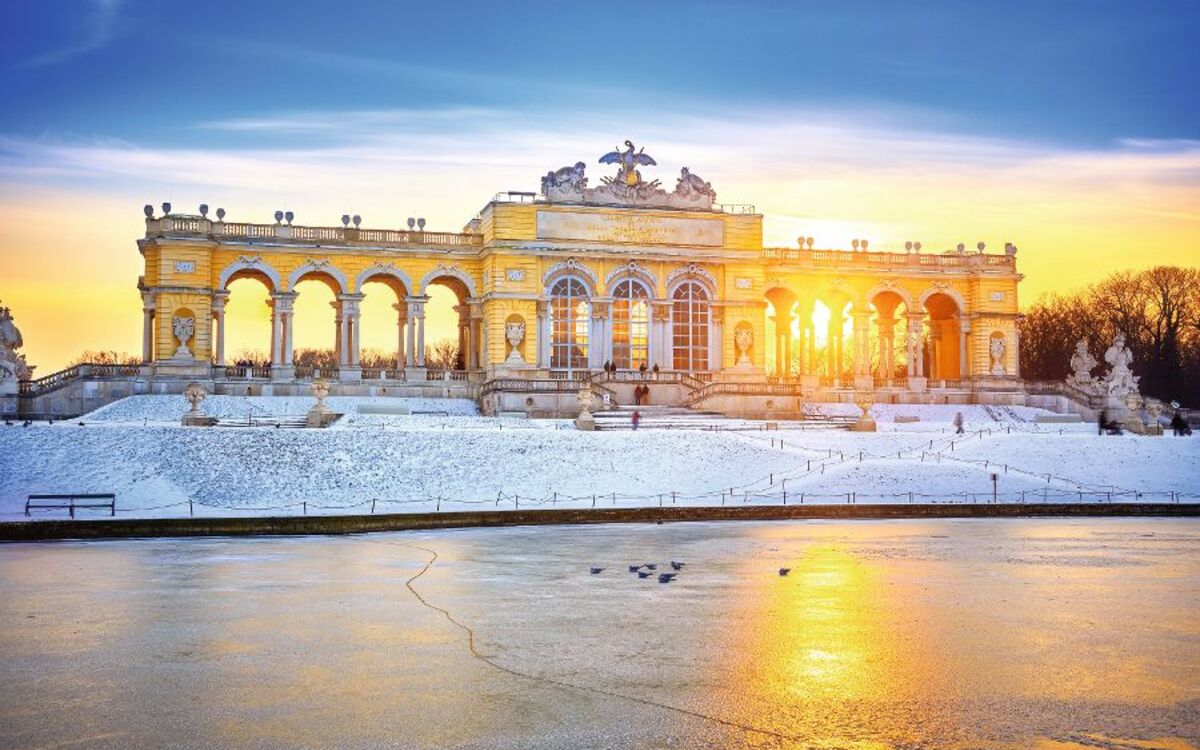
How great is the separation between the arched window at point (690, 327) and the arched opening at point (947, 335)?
1509 centimetres

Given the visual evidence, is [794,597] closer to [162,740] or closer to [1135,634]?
[1135,634]

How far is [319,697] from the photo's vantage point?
509 inches

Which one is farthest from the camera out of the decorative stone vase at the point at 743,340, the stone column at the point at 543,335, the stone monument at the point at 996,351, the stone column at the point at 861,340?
the stone monument at the point at 996,351

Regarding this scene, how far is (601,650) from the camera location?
50.1ft

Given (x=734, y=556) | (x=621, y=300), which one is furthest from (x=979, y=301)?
(x=734, y=556)

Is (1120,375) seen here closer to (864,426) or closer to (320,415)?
(864,426)

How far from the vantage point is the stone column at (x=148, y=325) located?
64.9 meters

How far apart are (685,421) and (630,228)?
709 inches

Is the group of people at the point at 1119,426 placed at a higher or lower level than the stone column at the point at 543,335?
lower

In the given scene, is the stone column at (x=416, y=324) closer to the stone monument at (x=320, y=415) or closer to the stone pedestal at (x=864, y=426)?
the stone monument at (x=320, y=415)

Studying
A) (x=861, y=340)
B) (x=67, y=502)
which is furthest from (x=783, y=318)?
(x=67, y=502)

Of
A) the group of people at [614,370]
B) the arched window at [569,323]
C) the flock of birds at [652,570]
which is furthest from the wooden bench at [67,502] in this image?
the arched window at [569,323]

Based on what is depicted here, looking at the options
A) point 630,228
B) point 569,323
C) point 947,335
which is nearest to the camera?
point 569,323

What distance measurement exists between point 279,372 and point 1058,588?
50961mm
